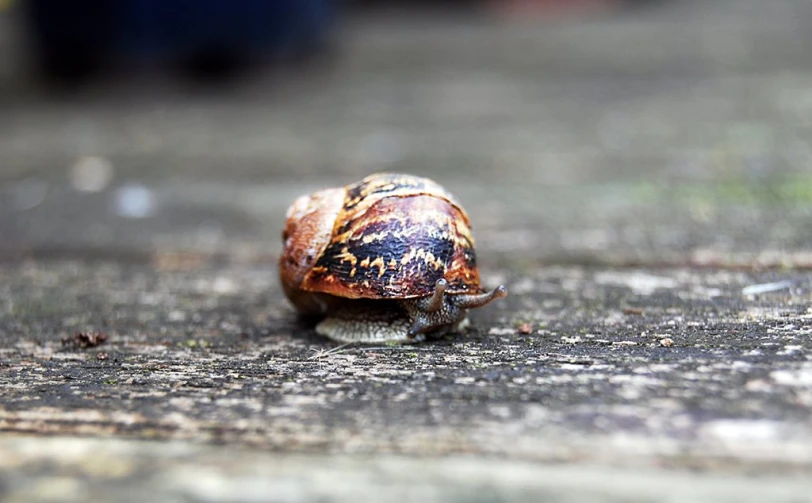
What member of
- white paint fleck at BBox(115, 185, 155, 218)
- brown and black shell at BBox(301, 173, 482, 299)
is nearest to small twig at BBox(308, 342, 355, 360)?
brown and black shell at BBox(301, 173, 482, 299)

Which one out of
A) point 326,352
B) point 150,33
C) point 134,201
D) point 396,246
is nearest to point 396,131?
point 134,201

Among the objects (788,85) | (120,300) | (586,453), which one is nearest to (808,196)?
(586,453)

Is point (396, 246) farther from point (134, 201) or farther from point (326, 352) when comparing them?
point (134, 201)

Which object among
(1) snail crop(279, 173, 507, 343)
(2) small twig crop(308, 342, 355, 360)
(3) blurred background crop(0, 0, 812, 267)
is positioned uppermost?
(3) blurred background crop(0, 0, 812, 267)

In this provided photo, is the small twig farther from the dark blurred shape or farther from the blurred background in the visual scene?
the dark blurred shape

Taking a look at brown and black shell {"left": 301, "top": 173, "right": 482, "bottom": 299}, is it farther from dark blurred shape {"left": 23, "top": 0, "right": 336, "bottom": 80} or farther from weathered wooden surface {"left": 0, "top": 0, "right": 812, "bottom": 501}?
dark blurred shape {"left": 23, "top": 0, "right": 336, "bottom": 80}

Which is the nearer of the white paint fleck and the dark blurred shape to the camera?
the white paint fleck

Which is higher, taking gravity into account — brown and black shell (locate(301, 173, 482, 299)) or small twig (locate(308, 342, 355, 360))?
brown and black shell (locate(301, 173, 482, 299))

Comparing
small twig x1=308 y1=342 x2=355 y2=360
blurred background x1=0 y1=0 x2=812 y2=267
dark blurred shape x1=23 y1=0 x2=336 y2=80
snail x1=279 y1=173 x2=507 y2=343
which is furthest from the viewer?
dark blurred shape x1=23 y1=0 x2=336 y2=80

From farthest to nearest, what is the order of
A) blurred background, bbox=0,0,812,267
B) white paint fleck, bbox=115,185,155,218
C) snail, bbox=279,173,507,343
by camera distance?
white paint fleck, bbox=115,185,155,218 → blurred background, bbox=0,0,812,267 → snail, bbox=279,173,507,343

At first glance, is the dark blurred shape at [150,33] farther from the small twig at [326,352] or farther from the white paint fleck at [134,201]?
the small twig at [326,352]
